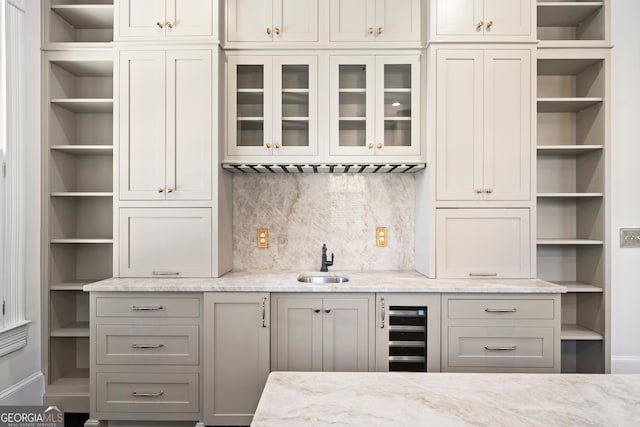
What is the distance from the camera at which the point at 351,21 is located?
2.62 meters

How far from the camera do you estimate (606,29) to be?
266 centimetres

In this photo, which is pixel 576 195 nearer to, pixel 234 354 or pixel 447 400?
pixel 447 400

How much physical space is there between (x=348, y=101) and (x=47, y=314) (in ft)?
8.67

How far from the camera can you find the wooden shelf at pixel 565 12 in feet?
8.76

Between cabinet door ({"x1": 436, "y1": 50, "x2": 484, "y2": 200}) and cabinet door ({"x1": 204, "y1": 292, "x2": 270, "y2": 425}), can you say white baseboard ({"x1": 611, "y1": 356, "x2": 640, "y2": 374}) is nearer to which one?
cabinet door ({"x1": 436, "y1": 50, "x2": 484, "y2": 200})

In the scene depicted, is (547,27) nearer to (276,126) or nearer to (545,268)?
(545,268)

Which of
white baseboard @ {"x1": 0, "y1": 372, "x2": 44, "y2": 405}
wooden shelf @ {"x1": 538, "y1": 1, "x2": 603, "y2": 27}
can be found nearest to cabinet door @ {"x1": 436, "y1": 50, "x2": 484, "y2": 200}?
wooden shelf @ {"x1": 538, "y1": 1, "x2": 603, "y2": 27}

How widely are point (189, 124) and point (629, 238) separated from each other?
129 inches

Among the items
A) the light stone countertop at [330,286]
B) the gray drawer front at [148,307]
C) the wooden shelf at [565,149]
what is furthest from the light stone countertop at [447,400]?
the wooden shelf at [565,149]

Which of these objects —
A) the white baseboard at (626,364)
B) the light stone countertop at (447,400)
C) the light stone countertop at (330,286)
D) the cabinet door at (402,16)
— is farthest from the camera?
the white baseboard at (626,364)

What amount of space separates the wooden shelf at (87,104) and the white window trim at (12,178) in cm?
25

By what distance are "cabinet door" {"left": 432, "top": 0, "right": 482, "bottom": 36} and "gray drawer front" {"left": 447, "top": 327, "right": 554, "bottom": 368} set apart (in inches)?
76.7

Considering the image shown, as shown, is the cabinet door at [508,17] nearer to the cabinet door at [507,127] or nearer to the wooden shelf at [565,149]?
the cabinet door at [507,127]

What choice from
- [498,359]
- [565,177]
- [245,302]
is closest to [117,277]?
[245,302]
